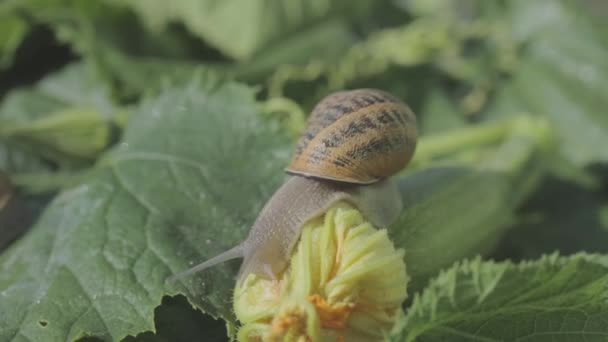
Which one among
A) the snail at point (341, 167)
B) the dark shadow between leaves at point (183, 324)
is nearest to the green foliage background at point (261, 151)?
the dark shadow between leaves at point (183, 324)

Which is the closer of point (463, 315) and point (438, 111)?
point (463, 315)

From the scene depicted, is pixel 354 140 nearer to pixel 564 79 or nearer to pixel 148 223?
pixel 148 223

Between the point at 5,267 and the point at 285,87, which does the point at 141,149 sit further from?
the point at 285,87

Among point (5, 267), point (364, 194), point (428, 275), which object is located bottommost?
point (5, 267)

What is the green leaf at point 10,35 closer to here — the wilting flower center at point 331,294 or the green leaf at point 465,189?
the green leaf at point 465,189

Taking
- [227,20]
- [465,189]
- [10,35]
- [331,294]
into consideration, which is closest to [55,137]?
[10,35]

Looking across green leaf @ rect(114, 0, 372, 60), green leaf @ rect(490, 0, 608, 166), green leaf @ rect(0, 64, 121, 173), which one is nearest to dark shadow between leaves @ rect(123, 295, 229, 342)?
green leaf @ rect(0, 64, 121, 173)

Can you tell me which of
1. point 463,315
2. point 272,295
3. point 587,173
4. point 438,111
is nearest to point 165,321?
point 272,295
